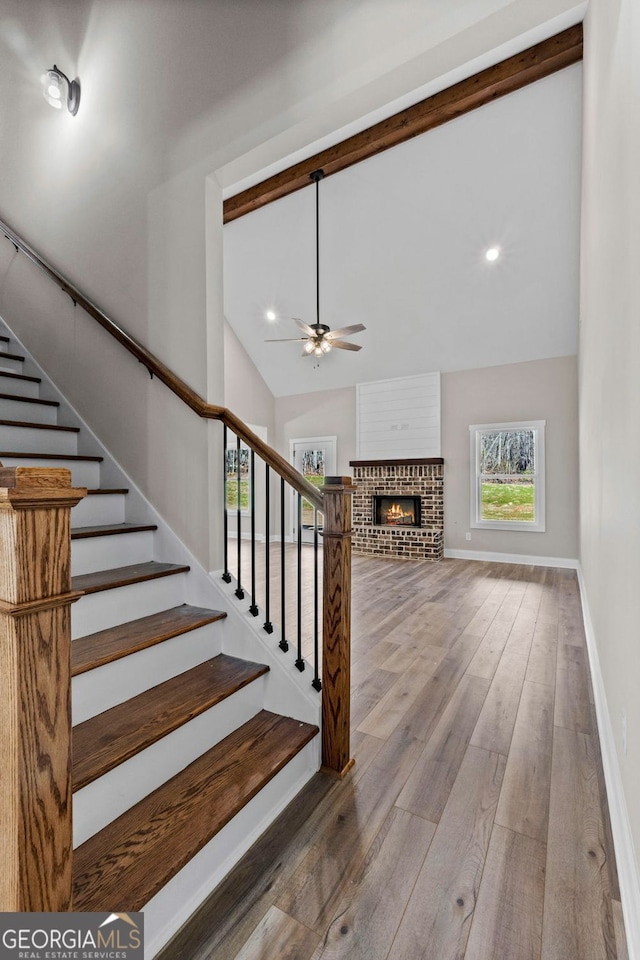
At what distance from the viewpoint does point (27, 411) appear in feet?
8.80

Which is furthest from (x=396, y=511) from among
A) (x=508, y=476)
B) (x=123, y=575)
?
(x=123, y=575)

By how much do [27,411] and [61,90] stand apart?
2016 millimetres

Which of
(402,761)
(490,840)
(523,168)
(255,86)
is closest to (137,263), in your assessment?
(255,86)

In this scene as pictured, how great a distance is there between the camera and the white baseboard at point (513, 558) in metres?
5.74

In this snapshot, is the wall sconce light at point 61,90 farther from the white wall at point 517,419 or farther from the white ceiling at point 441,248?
the white wall at point 517,419

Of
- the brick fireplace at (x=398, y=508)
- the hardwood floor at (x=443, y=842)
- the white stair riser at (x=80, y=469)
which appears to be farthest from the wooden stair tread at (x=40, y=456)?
the brick fireplace at (x=398, y=508)

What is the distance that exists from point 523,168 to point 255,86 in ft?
11.9

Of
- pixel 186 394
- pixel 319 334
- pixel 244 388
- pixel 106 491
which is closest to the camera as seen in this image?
pixel 186 394

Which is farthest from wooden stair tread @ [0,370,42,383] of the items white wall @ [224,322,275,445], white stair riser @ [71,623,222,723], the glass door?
the glass door

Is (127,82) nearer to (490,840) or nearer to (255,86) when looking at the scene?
(255,86)

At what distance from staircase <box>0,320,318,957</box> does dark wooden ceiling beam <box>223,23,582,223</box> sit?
412 centimetres

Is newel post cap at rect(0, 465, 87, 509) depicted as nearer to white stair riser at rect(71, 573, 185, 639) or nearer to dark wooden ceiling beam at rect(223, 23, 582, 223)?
white stair riser at rect(71, 573, 185, 639)

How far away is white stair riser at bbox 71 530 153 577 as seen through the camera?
1939 millimetres

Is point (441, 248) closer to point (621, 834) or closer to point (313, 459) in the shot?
point (313, 459)
